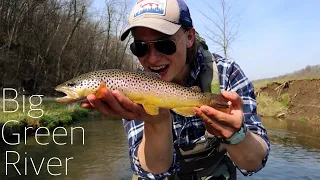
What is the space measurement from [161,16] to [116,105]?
0.84 metres

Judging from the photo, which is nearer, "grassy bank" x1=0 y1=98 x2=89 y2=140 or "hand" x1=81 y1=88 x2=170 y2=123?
"hand" x1=81 y1=88 x2=170 y2=123

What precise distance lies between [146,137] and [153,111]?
1.19 ft

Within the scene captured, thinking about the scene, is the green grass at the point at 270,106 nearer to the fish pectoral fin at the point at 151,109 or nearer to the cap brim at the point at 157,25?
the cap brim at the point at 157,25

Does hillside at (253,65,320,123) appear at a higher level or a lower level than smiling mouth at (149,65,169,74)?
lower

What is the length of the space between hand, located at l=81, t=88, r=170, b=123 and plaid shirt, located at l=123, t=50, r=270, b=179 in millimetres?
554

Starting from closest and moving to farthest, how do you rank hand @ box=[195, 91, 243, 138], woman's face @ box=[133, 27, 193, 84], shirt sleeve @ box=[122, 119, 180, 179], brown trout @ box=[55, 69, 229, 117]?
hand @ box=[195, 91, 243, 138], brown trout @ box=[55, 69, 229, 117], woman's face @ box=[133, 27, 193, 84], shirt sleeve @ box=[122, 119, 180, 179]

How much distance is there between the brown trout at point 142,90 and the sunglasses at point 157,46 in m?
0.26

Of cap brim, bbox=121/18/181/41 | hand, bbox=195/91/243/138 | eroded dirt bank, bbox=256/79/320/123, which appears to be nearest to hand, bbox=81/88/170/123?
hand, bbox=195/91/243/138

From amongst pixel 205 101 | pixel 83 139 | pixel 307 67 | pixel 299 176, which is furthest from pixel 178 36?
pixel 307 67

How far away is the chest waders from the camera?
282 centimetres

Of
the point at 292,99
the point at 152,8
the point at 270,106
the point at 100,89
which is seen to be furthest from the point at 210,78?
the point at 270,106

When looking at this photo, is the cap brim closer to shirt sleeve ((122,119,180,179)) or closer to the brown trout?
the brown trout

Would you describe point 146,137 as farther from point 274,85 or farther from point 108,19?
point 108,19

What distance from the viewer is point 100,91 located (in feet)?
7.43
